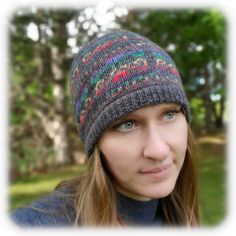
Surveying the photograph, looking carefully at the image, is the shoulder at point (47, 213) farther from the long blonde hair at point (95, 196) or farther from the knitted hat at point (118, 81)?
the knitted hat at point (118, 81)

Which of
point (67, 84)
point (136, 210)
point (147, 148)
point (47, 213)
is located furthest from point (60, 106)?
point (147, 148)

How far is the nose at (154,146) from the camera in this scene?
1119mm

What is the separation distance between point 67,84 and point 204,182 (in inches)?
87.5

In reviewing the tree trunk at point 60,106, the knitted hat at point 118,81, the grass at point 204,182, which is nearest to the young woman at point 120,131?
the knitted hat at point 118,81

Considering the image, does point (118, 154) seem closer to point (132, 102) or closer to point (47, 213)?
point (132, 102)

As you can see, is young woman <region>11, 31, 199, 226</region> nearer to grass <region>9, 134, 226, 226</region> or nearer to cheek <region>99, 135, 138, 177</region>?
cheek <region>99, 135, 138, 177</region>

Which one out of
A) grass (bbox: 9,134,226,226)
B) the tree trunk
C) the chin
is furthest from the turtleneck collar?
the tree trunk

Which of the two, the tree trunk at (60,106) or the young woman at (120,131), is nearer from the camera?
the young woman at (120,131)

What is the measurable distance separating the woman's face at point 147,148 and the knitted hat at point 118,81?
0.10 feet

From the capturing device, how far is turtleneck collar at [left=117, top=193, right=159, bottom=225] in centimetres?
132

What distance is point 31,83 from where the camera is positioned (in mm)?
5863

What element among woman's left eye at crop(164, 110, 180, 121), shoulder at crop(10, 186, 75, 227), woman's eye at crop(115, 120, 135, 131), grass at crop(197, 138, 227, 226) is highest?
woman's left eye at crop(164, 110, 180, 121)

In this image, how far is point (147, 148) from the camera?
3.67 ft

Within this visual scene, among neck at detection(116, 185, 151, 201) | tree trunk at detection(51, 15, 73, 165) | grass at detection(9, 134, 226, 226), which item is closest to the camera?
neck at detection(116, 185, 151, 201)
